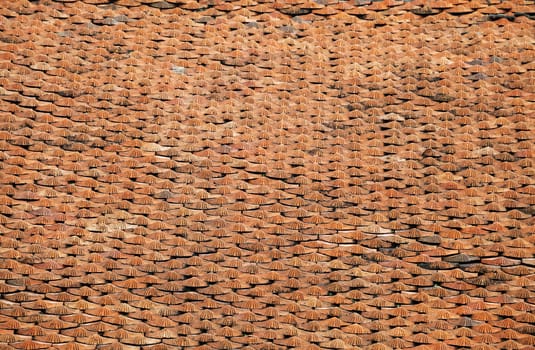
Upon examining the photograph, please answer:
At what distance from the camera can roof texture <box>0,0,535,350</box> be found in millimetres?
11711

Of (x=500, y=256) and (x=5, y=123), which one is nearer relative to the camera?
(x=500, y=256)

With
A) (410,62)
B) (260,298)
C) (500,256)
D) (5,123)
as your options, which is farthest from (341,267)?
(5,123)

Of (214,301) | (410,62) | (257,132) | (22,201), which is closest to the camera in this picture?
(214,301)

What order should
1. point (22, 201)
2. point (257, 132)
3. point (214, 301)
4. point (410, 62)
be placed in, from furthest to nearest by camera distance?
point (410, 62), point (257, 132), point (22, 201), point (214, 301)

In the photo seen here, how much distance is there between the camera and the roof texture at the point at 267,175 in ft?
38.4

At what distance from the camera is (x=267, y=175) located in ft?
42.9

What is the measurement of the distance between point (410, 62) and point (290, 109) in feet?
5.90

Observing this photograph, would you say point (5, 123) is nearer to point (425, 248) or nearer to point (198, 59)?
point (198, 59)

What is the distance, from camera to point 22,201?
12672 mm

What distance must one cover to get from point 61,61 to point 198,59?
1.76 metres

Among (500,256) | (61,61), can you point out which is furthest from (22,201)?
(500,256)

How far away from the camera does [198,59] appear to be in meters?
14.4

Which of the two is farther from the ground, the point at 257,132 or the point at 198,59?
the point at 198,59

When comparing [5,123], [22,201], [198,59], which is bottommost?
[22,201]
